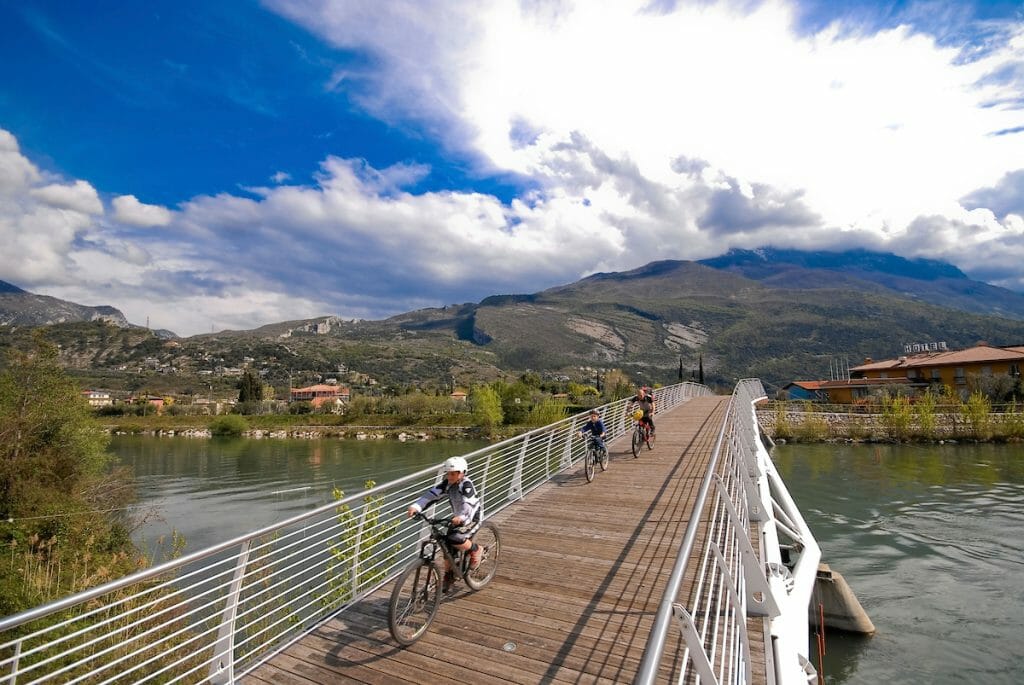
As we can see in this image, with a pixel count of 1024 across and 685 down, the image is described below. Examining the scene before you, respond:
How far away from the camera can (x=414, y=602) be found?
510 cm

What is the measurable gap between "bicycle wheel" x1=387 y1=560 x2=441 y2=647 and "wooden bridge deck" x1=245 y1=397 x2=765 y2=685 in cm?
12

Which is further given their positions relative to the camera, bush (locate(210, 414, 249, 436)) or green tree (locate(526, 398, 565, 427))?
bush (locate(210, 414, 249, 436))

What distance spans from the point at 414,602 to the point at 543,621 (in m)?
1.27

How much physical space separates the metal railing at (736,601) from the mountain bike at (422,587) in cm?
225

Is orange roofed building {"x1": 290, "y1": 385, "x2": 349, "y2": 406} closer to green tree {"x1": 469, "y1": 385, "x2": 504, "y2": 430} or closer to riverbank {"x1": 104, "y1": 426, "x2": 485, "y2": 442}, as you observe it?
riverbank {"x1": 104, "y1": 426, "x2": 485, "y2": 442}

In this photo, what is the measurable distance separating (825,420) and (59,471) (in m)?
48.6

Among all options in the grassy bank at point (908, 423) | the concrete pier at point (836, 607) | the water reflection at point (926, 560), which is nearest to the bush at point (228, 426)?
the grassy bank at point (908, 423)

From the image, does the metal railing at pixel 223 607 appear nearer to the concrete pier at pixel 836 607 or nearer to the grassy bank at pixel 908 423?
the concrete pier at pixel 836 607

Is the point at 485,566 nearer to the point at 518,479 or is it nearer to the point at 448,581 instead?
the point at 448,581

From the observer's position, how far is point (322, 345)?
193m

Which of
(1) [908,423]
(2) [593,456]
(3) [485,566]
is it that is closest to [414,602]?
(3) [485,566]

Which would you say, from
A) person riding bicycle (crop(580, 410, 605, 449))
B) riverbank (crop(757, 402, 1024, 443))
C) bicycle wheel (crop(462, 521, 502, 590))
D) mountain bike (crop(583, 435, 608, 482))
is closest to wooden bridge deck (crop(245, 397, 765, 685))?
bicycle wheel (crop(462, 521, 502, 590))

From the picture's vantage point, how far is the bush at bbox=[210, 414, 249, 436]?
238 ft

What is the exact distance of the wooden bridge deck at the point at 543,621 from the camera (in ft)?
14.5
